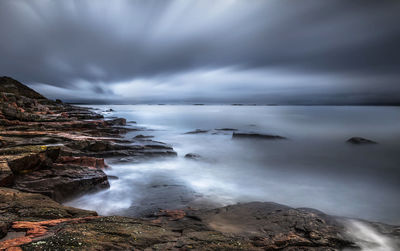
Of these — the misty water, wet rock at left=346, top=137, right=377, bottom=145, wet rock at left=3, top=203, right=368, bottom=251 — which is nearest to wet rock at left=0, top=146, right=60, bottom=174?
the misty water

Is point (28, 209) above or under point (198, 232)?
above

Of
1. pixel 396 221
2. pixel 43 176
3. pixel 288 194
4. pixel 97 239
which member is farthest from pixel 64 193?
pixel 396 221

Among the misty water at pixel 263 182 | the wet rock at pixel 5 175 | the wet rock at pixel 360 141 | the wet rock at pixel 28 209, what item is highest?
the wet rock at pixel 5 175

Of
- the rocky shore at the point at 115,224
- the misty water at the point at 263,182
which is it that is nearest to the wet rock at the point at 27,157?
the rocky shore at the point at 115,224

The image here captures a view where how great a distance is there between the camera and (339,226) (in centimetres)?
460

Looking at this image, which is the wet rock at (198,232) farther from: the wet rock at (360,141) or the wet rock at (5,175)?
the wet rock at (360,141)

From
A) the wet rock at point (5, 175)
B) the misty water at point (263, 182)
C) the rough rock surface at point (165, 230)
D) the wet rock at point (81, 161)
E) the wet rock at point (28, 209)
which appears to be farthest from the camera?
the wet rock at point (81, 161)

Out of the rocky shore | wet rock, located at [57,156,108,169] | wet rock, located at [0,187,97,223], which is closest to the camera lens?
the rocky shore

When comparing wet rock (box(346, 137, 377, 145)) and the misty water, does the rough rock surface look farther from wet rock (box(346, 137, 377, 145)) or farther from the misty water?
wet rock (box(346, 137, 377, 145))

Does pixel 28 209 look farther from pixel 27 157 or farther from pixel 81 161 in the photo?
pixel 81 161

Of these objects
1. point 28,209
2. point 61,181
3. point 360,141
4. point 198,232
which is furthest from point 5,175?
point 360,141

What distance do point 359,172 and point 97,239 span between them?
1431cm

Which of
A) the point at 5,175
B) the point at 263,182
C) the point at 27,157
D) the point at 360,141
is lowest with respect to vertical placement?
the point at 263,182

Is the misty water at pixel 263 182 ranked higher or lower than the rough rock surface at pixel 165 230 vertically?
lower
